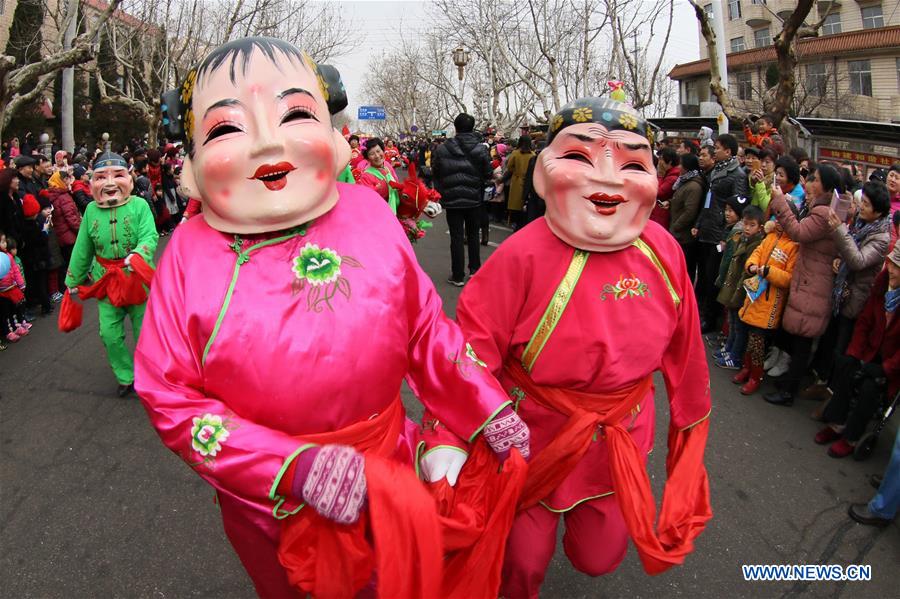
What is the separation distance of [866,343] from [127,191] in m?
4.79

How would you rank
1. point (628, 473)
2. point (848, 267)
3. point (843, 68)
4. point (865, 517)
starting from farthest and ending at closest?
point (843, 68), point (848, 267), point (865, 517), point (628, 473)

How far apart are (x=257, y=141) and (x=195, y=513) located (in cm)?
233

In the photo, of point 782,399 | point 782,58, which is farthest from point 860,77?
point 782,399

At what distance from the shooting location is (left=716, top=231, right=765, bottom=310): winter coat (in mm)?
5012

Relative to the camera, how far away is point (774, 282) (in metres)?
4.60

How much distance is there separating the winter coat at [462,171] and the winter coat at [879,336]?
4157 mm

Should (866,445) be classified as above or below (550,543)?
below

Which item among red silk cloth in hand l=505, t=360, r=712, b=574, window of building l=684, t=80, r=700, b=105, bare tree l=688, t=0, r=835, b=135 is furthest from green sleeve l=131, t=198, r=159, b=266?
window of building l=684, t=80, r=700, b=105

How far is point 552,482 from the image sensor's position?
2186mm

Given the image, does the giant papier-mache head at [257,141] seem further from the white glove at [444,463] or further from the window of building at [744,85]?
Result: the window of building at [744,85]

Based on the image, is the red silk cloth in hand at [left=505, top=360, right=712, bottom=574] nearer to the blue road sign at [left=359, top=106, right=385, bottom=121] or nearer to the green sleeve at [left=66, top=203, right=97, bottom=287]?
the green sleeve at [left=66, top=203, right=97, bottom=287]

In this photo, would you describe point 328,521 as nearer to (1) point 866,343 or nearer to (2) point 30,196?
(1) point 866,343

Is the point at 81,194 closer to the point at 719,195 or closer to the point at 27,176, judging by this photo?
the point at 27,176

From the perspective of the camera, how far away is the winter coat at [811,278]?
431 centimetres
